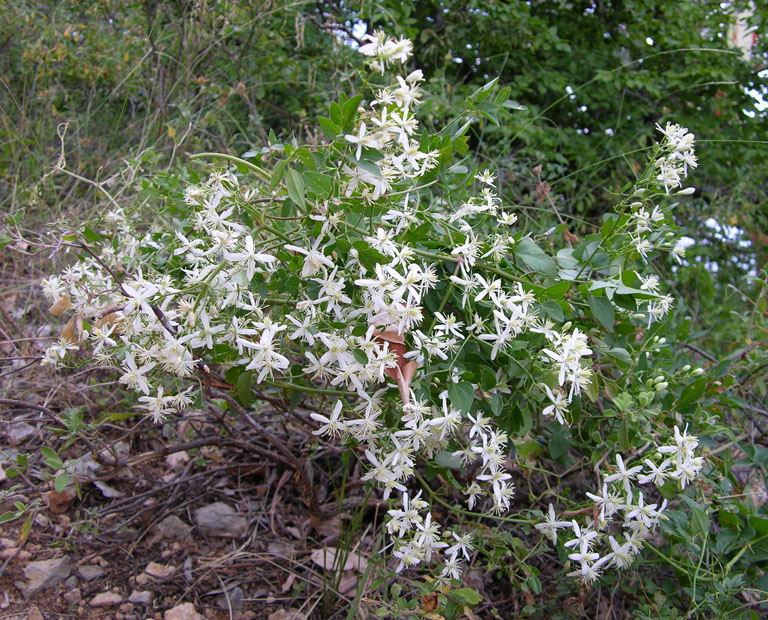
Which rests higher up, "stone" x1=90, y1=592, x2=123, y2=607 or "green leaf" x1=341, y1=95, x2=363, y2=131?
"green leaf" x1=341, y1=95, x2=363, y2=131

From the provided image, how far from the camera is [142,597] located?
1603mm

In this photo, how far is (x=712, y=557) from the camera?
4.78ft

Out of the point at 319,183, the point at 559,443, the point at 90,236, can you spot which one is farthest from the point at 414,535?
the point at 90,236

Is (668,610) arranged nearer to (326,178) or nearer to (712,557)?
(712,557)

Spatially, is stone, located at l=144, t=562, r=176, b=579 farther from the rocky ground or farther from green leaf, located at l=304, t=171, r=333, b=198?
green leaf, located at l=304, t=171, r=333, b=198

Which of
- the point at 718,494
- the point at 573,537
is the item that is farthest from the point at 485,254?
the point at 718,494

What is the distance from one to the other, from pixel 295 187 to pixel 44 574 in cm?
125

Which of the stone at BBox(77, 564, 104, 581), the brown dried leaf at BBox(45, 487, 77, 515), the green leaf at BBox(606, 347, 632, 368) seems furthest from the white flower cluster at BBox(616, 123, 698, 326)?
the brown dried leaf at BBox(45, 487, 77, 515)

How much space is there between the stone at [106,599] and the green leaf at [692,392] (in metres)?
1.45

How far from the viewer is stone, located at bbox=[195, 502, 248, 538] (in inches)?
72.1

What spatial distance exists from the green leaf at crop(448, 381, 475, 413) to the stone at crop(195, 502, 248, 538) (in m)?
0.97

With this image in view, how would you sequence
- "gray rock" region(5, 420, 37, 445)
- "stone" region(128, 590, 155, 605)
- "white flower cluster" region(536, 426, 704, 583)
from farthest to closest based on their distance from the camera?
"gray rock" region(5, 420, 37, 445)
"stone" region(128, 590, 155, 605)
"white flower cluster" region(536, 426, 704, 583)

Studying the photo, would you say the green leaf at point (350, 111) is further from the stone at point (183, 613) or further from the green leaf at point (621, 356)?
the stone at point (183, 613)

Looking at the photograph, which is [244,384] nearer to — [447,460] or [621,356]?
[447,460]
